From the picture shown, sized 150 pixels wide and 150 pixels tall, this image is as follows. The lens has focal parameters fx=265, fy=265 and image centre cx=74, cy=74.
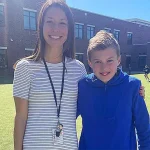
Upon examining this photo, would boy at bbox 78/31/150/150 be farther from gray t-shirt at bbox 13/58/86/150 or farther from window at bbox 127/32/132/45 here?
window at bbox 127/32/132/45

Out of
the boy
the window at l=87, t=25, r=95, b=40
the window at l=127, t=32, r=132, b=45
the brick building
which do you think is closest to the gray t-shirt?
the boy

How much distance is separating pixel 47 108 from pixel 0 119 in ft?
18.0

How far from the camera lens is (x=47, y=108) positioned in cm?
191

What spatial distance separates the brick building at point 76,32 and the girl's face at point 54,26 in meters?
10.7

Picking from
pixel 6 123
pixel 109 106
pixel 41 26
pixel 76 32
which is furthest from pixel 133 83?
pixel 76 32

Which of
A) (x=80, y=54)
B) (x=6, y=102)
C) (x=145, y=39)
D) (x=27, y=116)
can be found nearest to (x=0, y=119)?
(x=6, y=102)

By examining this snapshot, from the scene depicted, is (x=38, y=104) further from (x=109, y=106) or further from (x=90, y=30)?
(x=90, y=30)

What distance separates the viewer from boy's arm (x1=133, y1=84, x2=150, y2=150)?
1.92 meters

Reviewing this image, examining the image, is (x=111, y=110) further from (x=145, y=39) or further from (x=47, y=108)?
(x=145, y=39)

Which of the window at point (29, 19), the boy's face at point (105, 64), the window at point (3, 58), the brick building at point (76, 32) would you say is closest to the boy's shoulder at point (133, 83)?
the boy's face at point (105, 64)

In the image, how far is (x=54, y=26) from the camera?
2.03 m

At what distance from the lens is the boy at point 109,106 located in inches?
75.7

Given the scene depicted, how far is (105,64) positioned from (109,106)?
1.03 ft

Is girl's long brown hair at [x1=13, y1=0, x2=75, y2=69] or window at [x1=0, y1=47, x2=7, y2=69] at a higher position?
girl's long brown hair at [x1=13, y1=0, x2=75, y2=69]
